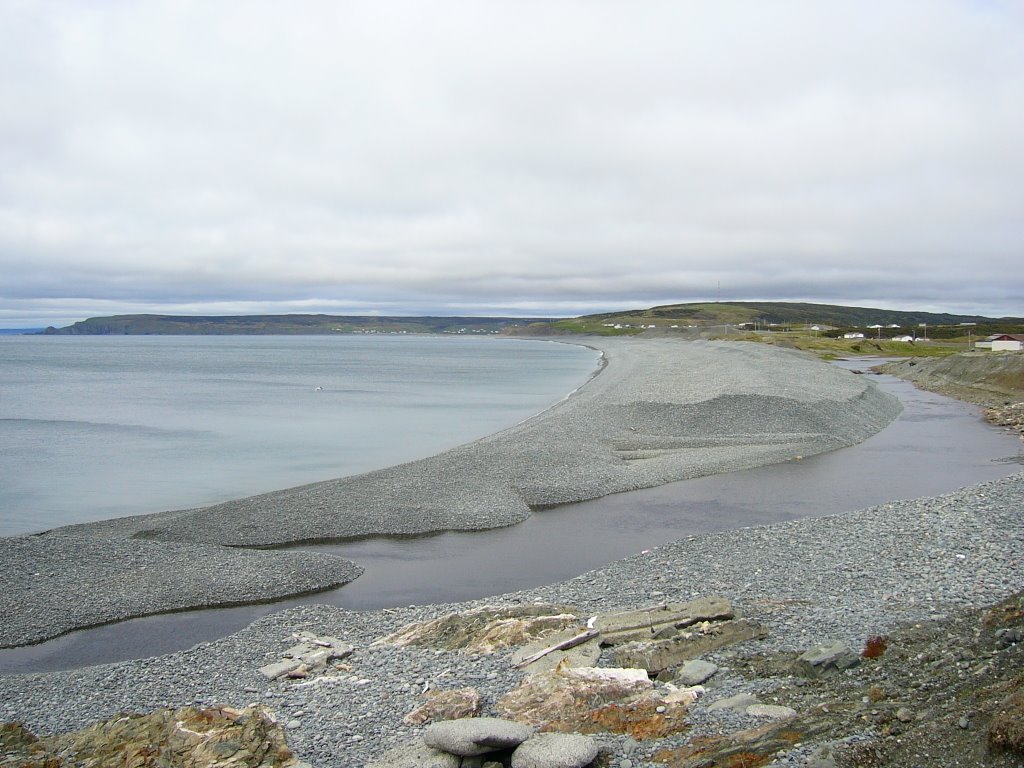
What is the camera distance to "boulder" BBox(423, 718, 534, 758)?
7.57m

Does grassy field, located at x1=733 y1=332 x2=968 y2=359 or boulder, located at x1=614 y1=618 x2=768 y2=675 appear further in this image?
grassy field, located at x1=733 y1=332 x2=968 y2=359

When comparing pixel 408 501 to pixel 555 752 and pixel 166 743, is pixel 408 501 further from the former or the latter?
pixel 555 752

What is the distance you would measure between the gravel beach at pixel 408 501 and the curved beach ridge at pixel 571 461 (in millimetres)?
69

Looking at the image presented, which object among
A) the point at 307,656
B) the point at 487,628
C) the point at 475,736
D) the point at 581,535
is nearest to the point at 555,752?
the point at 475,736

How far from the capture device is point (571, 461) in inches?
1058

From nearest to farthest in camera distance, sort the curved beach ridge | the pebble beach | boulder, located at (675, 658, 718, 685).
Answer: boulder, located at (675, 658, 718, 685)
the pebble beach
the curved beach ridge

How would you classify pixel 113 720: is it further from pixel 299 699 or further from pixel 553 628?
pixel 553 628

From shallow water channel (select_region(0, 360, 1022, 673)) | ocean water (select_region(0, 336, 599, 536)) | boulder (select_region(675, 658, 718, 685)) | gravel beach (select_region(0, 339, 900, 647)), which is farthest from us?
ocean water (select_region(0, 336, 599, 536))

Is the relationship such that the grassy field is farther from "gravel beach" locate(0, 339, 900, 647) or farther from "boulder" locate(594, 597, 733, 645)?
"boulder" locate(594, 597, 733, 645)

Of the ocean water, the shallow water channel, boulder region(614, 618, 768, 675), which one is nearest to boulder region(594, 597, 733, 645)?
boulder region(614, 618, 768, 675)

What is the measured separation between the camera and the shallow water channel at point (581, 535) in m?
13.3

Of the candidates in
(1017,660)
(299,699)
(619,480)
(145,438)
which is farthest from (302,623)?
(145,438)

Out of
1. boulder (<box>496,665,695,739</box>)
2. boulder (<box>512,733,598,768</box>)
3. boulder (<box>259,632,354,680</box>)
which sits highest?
boulder (<box>512,733,598,768</box>)

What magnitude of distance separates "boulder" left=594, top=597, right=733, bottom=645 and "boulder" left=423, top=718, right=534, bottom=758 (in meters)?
2.97
